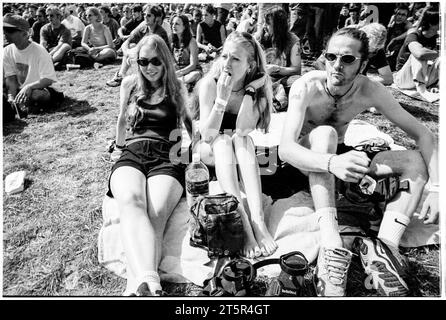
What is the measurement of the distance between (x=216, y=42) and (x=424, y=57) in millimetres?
4107

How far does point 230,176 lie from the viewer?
2.67 meters

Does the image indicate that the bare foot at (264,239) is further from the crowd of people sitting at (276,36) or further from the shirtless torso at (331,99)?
the crowd of people sitting at (276,36)

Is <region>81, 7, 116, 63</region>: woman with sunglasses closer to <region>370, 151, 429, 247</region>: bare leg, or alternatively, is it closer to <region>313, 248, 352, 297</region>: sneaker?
<region>370, 151, 429, 247</region>: bare leg

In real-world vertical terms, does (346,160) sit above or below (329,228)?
above

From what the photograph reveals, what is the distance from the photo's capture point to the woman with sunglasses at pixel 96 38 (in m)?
7.78

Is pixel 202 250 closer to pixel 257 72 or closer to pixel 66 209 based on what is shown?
pixel 66 209

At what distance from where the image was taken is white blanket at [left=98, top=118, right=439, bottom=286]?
2.53 metres

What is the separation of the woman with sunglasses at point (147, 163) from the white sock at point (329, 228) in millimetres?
1102

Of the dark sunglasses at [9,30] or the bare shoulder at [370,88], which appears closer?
the bare shoulder at [370,88]

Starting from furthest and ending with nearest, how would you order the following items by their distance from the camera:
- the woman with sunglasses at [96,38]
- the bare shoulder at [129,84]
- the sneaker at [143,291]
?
the woman with sunglasses at [96,38] → the bare shoulder at [129,84] → the sneaker at [143,291]

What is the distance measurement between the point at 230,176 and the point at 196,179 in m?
0.29

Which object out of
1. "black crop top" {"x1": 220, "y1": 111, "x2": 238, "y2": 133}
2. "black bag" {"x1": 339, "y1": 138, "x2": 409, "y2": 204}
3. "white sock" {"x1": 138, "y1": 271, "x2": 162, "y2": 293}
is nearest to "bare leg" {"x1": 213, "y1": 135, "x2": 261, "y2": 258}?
"black crop top" {"x1": 220, "y1": 111, "x2": 238, "y2": 133}

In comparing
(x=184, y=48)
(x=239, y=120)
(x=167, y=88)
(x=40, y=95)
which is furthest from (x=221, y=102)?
(x=184, y=48)

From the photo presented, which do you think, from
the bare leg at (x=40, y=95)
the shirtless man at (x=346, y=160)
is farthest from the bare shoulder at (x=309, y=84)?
the bare leg at (x=40, y=95)
